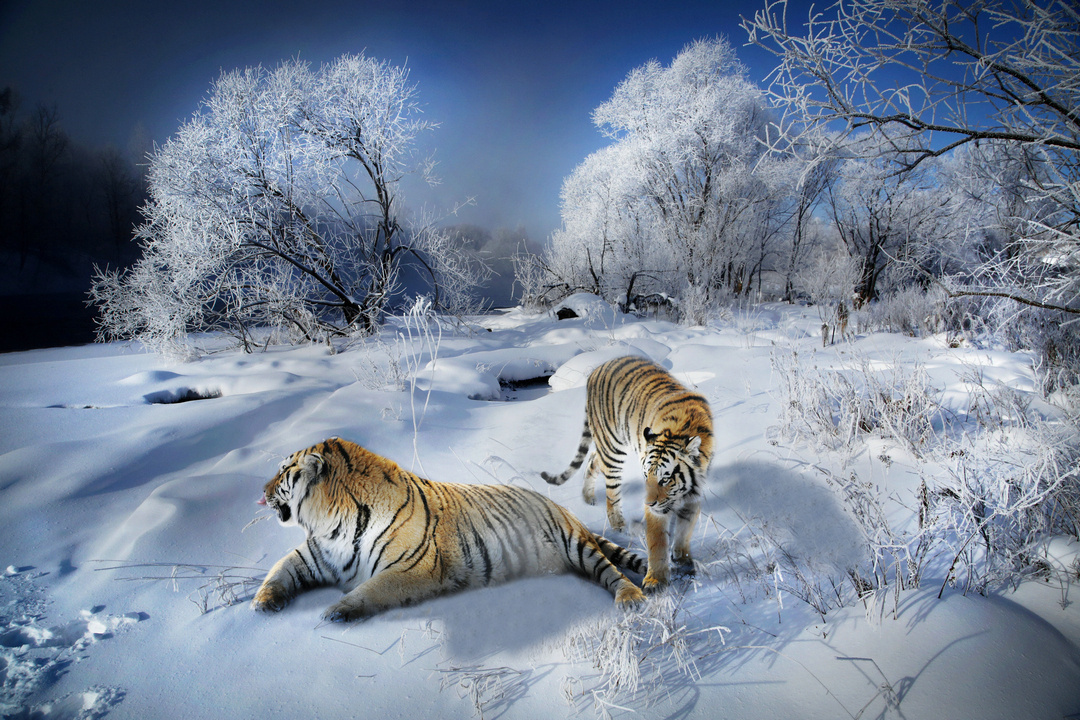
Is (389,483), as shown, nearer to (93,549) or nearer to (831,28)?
(93,549)

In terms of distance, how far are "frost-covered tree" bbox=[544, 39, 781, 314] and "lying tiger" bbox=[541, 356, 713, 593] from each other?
402 inches

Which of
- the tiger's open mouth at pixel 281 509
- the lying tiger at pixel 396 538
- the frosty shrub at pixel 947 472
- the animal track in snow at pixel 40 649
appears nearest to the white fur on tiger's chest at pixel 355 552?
the lying tiger at pixel 396 538

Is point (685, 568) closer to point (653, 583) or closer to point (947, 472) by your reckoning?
point (653, 583)

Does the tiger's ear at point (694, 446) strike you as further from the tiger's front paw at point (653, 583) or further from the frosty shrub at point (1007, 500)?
the frosty shrub at point (1007, 500)

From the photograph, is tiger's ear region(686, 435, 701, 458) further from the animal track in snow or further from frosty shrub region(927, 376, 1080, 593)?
the animal track in snow

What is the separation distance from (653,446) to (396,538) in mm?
842

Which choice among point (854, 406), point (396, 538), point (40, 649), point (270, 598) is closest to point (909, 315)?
point (854, 406)

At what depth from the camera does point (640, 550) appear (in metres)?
1.44

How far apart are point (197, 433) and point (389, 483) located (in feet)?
2.77

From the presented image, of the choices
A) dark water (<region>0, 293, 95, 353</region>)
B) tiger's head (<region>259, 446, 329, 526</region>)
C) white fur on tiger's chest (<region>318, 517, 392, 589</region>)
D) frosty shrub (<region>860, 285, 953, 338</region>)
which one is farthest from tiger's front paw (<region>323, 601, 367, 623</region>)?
frosty shrub (<region>860, 285, 953, 338</region>)

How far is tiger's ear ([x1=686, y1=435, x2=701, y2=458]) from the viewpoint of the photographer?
1.33m

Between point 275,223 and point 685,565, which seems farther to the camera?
point 275,223

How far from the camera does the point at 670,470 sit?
4.26ft

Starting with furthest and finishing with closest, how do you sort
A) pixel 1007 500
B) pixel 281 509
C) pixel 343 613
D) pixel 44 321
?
pixel 44 321
pixel 1007 500
pixel 281 509
pixel 343 613
